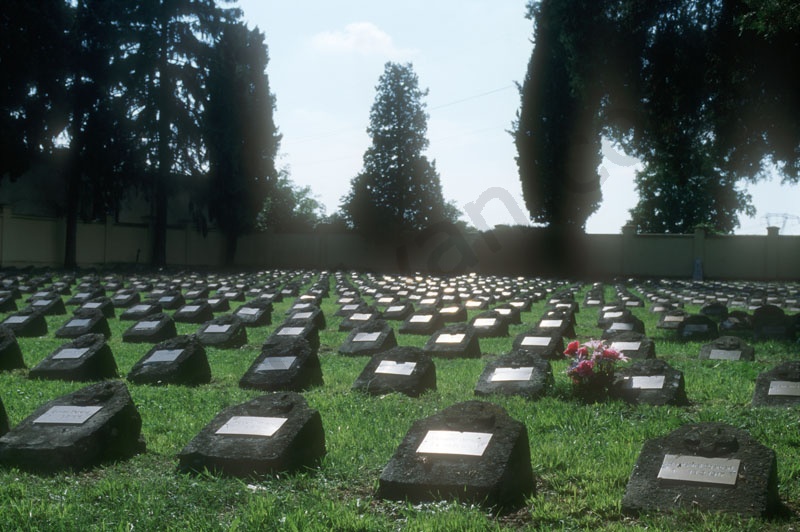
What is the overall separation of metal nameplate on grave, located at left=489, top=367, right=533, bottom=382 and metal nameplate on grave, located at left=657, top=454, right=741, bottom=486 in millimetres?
2945

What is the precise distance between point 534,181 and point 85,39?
20.0 m

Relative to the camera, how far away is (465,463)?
421cm

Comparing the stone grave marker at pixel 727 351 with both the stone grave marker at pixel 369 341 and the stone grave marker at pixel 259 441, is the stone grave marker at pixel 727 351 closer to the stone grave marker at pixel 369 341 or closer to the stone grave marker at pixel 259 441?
the stone grave marker at pixel 369 341

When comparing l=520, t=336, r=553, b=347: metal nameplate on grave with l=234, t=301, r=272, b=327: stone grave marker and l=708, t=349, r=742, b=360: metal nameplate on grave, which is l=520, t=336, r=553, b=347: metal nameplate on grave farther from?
l=234, t=301, r=272, b=327: stone grave marker

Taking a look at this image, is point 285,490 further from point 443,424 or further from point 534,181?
point 534,181

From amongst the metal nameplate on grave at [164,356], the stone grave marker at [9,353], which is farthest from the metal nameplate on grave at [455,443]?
the stone grave marker at [9,353]

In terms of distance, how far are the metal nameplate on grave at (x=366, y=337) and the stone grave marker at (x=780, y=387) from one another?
15.7 feet

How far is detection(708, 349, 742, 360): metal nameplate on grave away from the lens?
9.14 meters

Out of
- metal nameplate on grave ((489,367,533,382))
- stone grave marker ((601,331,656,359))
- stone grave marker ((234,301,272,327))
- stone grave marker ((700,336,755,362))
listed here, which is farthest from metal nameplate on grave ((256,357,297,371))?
stone grave marker ((234,301,272,327))

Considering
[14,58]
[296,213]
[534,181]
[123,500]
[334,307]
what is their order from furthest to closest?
[296,213] → [534,181] → [14,58] → [334,307] → [123,500]

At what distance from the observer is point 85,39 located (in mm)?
32250

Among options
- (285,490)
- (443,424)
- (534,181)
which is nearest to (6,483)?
(285,490)

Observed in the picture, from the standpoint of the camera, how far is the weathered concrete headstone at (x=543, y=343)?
9078 millimetres

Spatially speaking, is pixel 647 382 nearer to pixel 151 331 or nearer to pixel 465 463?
pixel 465 463
